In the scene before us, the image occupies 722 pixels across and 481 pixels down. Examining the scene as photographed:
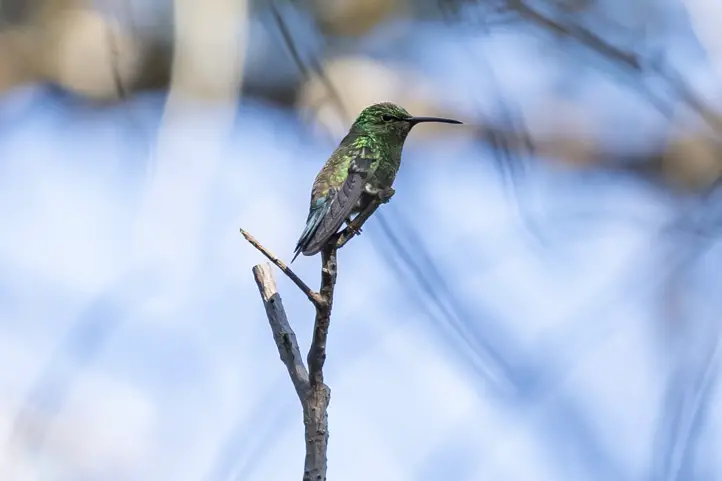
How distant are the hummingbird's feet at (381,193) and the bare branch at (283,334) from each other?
0.31 m

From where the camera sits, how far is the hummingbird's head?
240 centimetres

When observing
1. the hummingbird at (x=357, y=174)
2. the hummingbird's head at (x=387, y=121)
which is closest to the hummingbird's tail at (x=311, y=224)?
the hummingbird at (x=357, y=174)

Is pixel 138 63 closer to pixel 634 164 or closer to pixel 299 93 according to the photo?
pixel 299 93

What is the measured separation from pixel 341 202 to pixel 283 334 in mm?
360

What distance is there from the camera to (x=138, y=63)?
3.39 m

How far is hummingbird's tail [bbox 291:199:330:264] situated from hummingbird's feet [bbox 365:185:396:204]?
96mm

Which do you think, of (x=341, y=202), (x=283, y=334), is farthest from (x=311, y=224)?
(x=283, y=334)

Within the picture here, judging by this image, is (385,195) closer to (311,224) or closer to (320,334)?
(311,224)

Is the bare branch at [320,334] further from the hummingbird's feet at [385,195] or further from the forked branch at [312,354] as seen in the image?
the hummingbird's feet at [385,195]

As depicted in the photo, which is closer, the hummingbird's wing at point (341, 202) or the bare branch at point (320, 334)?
the bare branch at point (320, 334)

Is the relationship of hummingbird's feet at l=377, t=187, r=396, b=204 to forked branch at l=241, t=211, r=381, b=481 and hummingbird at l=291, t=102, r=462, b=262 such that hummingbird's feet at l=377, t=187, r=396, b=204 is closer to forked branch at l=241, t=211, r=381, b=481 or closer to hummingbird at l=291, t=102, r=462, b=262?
hummingbird at l=291, t=102, r=462, b=262

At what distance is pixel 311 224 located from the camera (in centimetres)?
212

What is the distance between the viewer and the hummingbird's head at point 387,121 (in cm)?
240

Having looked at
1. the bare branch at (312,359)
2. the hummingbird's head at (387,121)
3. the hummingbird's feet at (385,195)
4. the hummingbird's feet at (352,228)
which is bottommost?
the bare branch at (312,359)
